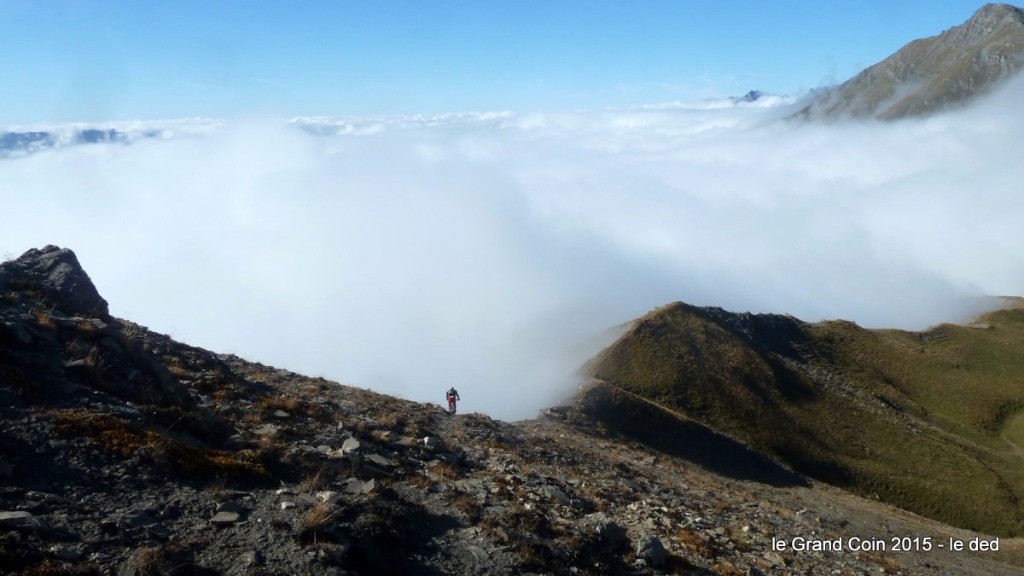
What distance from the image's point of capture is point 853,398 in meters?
67.9

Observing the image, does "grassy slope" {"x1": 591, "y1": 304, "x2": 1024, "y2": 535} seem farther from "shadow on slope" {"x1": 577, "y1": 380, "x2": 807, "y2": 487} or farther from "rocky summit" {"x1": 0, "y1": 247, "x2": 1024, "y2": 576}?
"rocky summit" {"x1": 0, "y1": 247, "x2": 1024, "y2": 576}

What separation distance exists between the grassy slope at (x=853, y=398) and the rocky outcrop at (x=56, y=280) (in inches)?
1791

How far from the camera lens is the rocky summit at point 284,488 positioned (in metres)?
11.4

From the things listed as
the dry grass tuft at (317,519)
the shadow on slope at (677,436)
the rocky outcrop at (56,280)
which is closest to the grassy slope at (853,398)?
the shadow on slope at (677,436)

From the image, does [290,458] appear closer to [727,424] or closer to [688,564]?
[688,564]

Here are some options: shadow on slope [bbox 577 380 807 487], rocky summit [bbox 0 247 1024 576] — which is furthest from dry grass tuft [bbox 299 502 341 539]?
shadow on slope [bbox 577 380 807 487]

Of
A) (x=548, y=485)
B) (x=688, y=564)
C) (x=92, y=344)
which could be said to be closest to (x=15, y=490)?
(x=92, y=344)

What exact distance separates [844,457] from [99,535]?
5997 cm

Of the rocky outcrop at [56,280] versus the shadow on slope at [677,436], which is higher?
the rocky outcrop at [56,280]

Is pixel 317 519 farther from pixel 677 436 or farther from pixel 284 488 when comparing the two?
pixel 677 436

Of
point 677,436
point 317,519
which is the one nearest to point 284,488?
point 317,519

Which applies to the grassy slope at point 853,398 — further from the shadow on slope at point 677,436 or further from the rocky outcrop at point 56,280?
the rocky outcrop at point 56,280

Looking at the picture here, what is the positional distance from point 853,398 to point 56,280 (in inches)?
2871

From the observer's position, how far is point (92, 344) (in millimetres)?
17359
